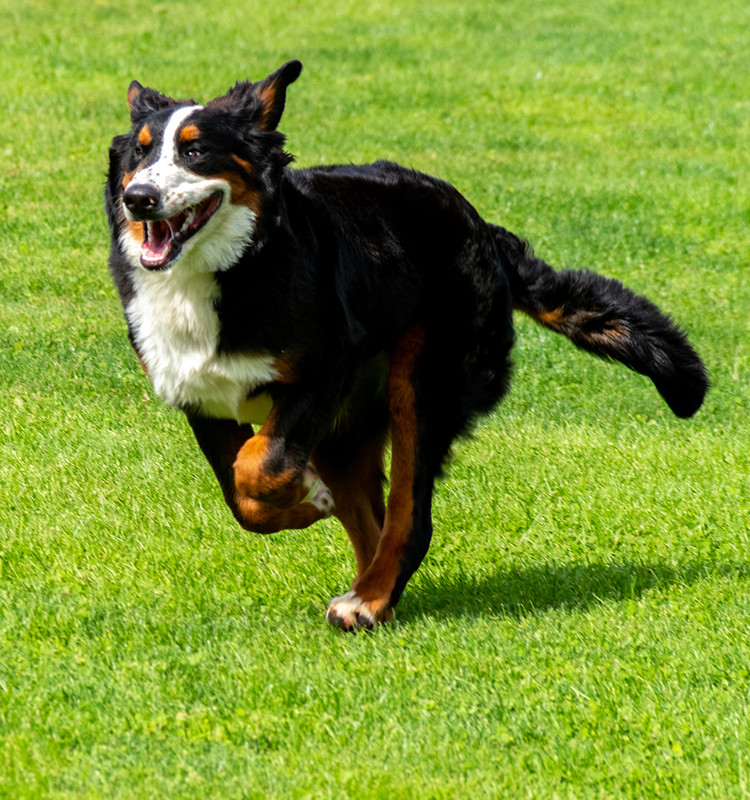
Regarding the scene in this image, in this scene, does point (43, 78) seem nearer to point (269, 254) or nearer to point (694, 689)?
point (269, 254)

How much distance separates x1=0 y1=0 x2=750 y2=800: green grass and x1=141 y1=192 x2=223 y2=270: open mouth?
1.43 meters

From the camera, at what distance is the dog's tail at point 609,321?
583cm

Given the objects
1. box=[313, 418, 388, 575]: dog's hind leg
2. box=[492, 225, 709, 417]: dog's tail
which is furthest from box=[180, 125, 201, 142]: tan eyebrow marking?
box=[492, 225, 709, 417]: dog's tail

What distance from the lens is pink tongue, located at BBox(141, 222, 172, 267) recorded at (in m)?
4.50

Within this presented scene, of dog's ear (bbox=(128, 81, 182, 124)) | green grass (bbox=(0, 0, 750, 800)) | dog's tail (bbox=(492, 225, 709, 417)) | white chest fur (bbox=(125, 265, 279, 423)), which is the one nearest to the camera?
green grass (bbox=(0, 0, 750, 800))

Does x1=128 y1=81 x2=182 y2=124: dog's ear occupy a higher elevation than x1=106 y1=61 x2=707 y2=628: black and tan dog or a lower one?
higher

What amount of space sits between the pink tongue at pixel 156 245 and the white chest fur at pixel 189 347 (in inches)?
4.4

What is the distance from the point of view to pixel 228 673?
458 centimetres

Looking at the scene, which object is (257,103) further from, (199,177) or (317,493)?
(317,493)

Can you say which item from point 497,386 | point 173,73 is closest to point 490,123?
point 173,73

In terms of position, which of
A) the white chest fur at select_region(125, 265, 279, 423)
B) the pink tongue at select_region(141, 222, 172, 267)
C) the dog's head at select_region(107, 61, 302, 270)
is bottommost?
the white chest fur at select_region(125, 265, 279, 423)

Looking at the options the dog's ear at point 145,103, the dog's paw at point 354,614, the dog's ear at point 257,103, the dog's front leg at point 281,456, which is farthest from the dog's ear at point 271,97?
the dog's paw at point 354,614

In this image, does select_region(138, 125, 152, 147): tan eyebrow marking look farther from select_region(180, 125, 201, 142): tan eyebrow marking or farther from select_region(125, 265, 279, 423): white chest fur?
select_region(125, 265, 279, 423): white chest fur

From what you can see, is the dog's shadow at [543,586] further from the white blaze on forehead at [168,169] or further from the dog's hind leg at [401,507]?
the white blaze on forehead at [168,169]
